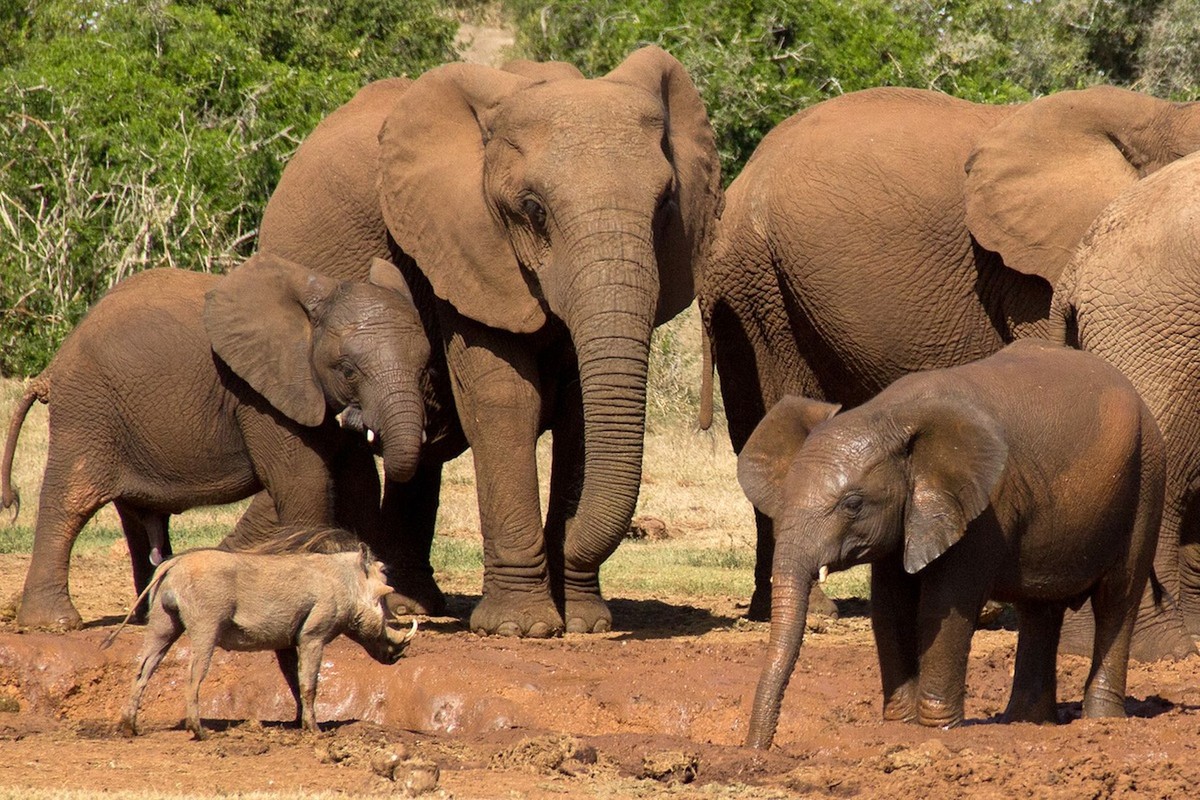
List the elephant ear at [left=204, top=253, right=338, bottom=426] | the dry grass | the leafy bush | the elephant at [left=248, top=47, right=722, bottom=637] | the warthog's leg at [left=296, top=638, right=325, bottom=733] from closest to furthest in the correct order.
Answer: the warthog's leg at [left=296, top=638, right=325, bottom=733] → the elephant at [left=248, top=47, right=722, bottom=637] → the elephant ear at [left=204, top=253, right=338, bottom=426] → the dry grass → the leafy bush

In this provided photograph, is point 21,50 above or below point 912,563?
above

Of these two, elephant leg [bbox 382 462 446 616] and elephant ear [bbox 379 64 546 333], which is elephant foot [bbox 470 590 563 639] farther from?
elephant ear [bbox 379 64 546 333]

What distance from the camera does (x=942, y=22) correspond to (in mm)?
25719

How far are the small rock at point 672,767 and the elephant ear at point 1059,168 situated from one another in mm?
4468

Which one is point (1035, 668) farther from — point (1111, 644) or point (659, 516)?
point (659, 516)

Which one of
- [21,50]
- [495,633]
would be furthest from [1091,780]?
[21,50]

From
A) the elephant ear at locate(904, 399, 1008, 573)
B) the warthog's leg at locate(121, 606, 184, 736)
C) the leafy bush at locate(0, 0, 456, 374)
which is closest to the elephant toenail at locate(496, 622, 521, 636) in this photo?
the warthog's leg at locate(121, 606, 184, 736)

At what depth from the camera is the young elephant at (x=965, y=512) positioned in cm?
677

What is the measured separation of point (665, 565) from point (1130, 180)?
4.17m

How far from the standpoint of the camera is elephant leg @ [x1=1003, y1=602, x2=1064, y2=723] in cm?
762

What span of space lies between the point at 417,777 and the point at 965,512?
1935 millimetres

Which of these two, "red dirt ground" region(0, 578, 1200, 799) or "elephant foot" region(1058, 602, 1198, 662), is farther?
"elephant foot" region(1058, 602, 1198, 662)

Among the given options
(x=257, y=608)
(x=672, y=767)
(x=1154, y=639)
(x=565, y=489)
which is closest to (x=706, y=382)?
(x=565, y=489)

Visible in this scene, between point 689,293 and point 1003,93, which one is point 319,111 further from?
point 689,293
